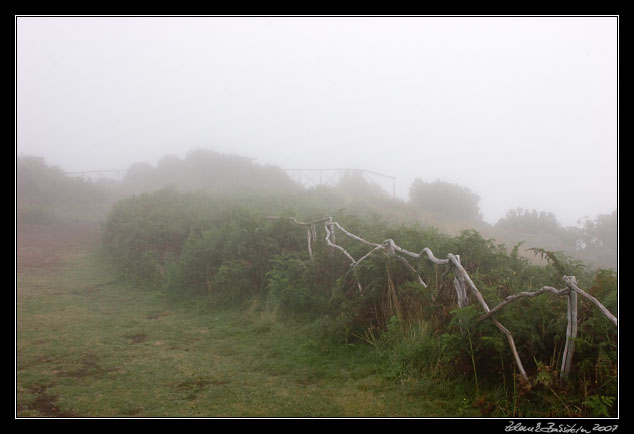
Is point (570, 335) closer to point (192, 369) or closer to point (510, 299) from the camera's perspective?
point (510, 299)

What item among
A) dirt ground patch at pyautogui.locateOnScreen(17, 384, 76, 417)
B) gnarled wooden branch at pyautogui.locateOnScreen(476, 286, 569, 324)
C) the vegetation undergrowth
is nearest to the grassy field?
dirt ground patch at pyautogui.locateOnScreen(17, 384, 76, 417)

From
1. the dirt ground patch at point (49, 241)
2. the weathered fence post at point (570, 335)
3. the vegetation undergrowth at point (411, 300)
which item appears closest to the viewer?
the weathered fence post at point (570, 335)

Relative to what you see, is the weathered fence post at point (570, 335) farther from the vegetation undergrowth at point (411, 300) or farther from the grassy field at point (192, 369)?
the grassy field at point (192, 369)

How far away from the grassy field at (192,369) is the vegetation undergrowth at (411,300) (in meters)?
0.25

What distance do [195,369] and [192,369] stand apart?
4 cm

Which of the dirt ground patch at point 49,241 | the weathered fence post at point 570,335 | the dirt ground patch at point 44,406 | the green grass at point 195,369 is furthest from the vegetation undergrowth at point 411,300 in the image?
the dirt ground patch at point 49,241

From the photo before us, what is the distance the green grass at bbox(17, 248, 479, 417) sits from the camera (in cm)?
424

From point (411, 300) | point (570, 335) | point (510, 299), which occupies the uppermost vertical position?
point (510, 299)

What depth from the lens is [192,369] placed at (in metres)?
5.49

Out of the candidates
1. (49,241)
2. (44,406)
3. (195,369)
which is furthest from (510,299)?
(49,241)

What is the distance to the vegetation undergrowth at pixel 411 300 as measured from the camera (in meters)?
3.74

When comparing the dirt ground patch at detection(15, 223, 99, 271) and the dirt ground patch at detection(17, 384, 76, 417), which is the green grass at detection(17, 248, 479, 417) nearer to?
the dirt ground patch at detection(17, 384, 76, 417)

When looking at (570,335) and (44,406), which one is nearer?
(570,335)

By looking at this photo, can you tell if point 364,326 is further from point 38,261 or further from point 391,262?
point 38,261
